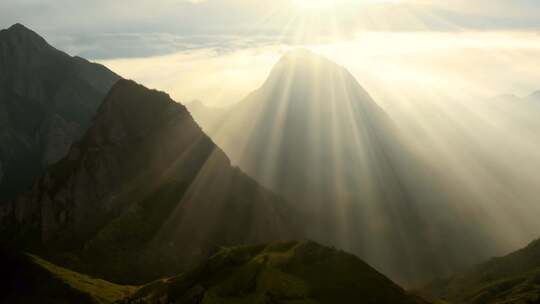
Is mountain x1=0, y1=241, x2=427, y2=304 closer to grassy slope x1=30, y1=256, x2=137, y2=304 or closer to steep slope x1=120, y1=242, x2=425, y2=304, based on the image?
steep slope x1=120, y1=242, x2=425, y2=304

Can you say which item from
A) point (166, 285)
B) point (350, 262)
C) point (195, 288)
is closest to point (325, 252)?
point (350, 262)

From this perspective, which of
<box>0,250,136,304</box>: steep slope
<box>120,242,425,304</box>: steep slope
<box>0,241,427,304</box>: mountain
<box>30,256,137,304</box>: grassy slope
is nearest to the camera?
<box>120,242,425,304</box>: steep slope

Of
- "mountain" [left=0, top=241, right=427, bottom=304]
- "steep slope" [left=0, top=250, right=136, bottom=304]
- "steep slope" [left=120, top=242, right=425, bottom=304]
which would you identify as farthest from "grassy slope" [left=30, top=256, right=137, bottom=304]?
"steep slope" [left=120, top=242, right=425, bottom=304]

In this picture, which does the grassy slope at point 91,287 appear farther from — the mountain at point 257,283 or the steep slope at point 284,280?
the steep slope at point 284,280

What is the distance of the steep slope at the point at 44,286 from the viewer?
170375mm

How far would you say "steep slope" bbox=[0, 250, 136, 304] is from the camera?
170375 mm

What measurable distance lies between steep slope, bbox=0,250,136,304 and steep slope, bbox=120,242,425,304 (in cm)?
2742

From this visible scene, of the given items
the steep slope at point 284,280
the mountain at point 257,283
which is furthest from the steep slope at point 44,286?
the steep slope at point 284,280

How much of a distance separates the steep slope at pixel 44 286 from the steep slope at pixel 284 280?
27.4 metres

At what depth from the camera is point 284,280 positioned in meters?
131

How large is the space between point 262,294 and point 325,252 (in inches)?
1058

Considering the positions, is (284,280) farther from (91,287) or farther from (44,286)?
Answer: (44,286)

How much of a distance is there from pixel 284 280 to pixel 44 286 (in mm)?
86649

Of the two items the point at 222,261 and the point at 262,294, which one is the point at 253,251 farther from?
the point at 262,294
